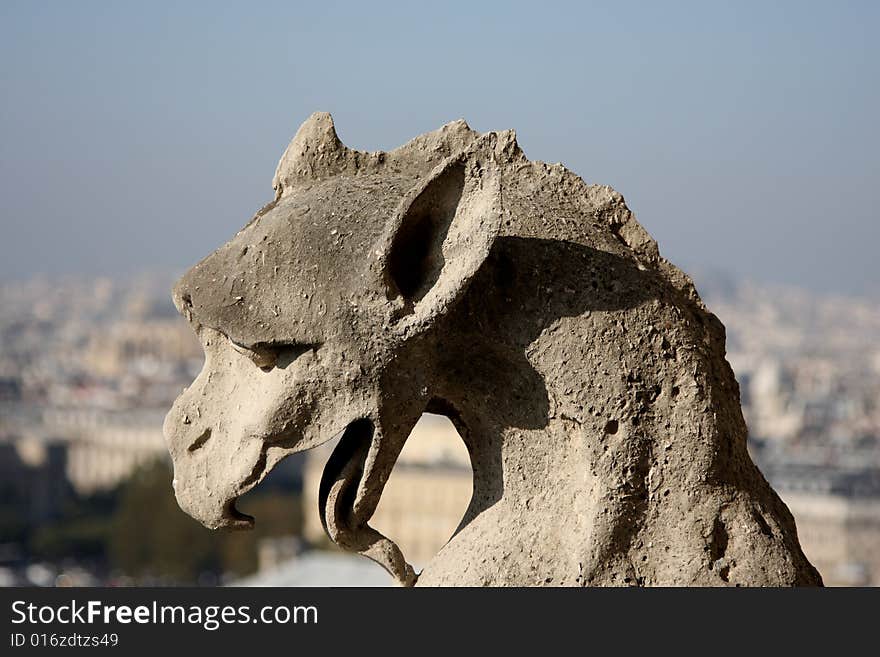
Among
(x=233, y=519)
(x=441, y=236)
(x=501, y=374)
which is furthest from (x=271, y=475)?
(x=441, y=236)

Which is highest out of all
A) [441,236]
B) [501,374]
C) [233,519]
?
[441,236]

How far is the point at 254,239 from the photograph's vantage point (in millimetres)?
3404

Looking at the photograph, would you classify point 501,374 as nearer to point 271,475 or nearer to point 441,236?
point 441,236

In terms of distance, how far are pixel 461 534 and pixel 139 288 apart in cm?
15663

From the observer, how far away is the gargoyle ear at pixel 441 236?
3.25 meters

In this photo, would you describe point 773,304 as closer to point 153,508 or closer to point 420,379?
point 153,508

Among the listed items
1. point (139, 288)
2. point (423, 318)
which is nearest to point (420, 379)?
point (423, 318)

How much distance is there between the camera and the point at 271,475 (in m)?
65.1

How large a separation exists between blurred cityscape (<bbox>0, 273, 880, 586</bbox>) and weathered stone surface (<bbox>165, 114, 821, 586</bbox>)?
12228 millimetres

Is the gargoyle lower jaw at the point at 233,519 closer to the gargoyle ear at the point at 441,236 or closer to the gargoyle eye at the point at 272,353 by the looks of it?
the gargoyle eye at the point at 272,353

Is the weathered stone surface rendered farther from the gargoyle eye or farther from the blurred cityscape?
the blurred cityscape

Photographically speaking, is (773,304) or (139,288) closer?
(773,304)

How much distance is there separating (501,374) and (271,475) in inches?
2454

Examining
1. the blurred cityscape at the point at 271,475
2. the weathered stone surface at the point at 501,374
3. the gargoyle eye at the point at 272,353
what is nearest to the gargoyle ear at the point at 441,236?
the weathered stone surface at the point at 501,374
